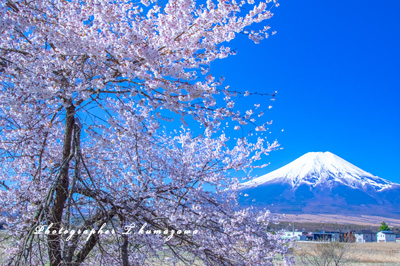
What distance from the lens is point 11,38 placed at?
3787 millimetres

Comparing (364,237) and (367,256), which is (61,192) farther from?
(364,237)

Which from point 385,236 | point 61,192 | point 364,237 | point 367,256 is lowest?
point 367,256

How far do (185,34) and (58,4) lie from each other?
4.72 ft

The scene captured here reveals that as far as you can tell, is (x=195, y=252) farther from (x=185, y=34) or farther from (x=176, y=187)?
(x=185, y=34)

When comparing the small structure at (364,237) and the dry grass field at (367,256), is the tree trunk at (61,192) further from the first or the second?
the small structure at (364,237)

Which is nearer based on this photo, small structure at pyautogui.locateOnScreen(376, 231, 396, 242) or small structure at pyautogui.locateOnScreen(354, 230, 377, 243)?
small structure at pyautogui.locateOnScreen(354, 230, 377, 243)

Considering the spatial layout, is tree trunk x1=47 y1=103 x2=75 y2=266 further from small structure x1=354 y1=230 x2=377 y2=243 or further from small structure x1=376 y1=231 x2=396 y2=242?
small structure x1=376 y1=231 x2=396 y2=242

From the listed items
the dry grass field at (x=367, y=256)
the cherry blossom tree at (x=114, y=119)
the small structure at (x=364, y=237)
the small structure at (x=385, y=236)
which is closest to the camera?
the cherry blossom tree at (x=114, y=119)

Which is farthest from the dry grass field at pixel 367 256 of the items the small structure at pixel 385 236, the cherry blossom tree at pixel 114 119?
the small structure at pixel 385 236

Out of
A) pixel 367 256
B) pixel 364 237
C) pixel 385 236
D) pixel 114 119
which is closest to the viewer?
pixel 114 119

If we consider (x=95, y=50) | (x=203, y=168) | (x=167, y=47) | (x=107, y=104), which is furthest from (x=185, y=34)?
(x=203, y=168)

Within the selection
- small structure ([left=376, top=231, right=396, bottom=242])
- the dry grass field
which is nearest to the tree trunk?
the dry grass field

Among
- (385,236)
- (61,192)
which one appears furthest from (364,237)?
(61,192)

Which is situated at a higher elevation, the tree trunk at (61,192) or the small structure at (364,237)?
the small structure at (364,237)
